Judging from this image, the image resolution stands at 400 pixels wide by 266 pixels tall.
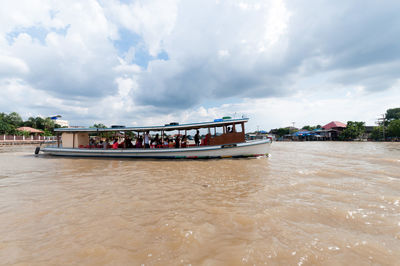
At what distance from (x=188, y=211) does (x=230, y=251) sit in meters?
1.45

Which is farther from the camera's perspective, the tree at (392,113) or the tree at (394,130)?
the tree at (392,113)

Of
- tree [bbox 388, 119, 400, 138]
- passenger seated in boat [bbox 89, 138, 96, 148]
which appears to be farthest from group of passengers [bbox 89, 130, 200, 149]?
tree [bbox 388, 119, 400, 138]

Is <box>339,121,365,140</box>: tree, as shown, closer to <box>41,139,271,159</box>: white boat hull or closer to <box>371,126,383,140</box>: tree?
<box>371,126,383,140</box>: tree

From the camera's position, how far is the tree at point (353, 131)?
4844cm

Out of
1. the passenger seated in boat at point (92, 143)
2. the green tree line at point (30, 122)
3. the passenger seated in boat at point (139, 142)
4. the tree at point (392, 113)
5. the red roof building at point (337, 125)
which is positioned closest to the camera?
the passenger seated in boat at point (139, 142)

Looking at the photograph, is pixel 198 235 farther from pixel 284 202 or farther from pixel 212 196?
pixel 284 202

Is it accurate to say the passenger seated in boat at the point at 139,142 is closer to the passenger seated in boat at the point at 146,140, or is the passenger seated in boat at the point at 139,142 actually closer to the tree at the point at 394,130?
the passenger seated in boat at the point at 146,140

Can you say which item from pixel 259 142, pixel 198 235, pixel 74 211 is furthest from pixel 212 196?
pixel 259 142

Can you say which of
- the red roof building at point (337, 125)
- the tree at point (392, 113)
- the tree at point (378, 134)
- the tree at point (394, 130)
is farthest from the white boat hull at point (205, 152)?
the tree at point (392, 113)

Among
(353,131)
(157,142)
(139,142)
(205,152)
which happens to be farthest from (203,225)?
(353,131)

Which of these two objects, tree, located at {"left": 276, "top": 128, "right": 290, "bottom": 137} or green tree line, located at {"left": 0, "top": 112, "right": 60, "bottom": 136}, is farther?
tree, located at {"left": 276, "top": 128, "right": 290, "bottom": 137}

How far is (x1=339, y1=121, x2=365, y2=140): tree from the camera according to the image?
48438mm

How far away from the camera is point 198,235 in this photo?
9.03 ft

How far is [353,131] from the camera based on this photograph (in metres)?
48.5
